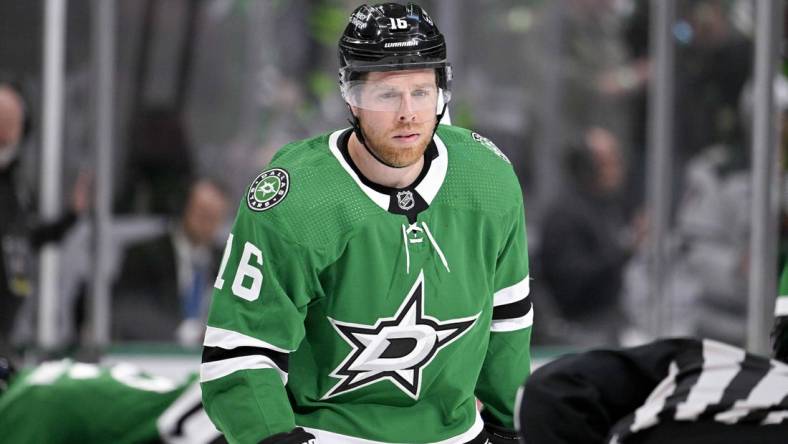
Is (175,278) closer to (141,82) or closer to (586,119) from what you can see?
(141,82)

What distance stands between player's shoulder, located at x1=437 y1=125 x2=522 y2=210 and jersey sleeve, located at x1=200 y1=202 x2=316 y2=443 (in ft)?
0.86

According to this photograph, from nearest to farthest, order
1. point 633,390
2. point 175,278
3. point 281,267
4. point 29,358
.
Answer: point 633,390 < point 281,267 < point 29,358 < point 175,278

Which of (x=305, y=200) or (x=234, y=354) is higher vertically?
(x=305, y=200)

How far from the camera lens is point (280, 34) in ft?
16.3

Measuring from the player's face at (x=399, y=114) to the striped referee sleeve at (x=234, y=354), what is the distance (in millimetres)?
301

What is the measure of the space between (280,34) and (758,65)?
2714mm

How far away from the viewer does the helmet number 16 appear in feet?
6.11

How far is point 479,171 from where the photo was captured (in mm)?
1936

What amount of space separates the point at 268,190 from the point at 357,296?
185mm

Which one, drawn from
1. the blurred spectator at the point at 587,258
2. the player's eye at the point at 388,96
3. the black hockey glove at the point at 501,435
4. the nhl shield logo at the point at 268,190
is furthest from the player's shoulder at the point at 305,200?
the blurred spectator at the point at 587,258

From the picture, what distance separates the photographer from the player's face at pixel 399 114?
183 centimetres

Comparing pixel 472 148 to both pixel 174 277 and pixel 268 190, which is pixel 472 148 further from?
pixel 174 277

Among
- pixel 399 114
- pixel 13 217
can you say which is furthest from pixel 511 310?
pixel 13 217

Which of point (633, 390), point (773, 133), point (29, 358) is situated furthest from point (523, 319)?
point (29, 358)
